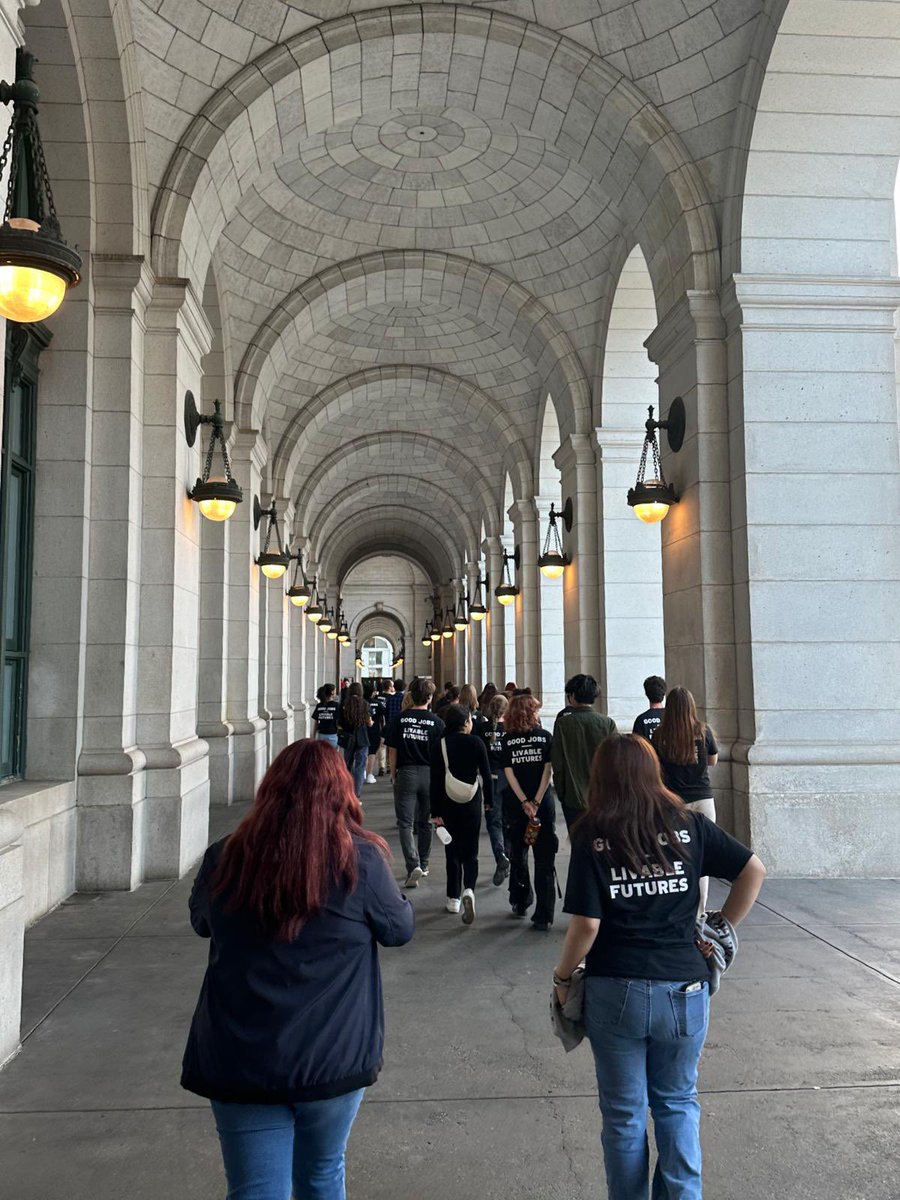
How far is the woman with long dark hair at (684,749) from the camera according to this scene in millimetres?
5402

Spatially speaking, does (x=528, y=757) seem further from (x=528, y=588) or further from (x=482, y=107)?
(x=528, y=588)

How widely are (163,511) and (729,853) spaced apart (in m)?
6.50

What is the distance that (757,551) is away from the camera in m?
7.83

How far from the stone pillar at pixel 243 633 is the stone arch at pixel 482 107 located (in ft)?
14.3

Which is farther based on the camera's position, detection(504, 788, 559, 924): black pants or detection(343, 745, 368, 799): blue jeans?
detection(343, 745, 368, 799): blue jeans

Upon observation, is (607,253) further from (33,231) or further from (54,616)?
(33,231)

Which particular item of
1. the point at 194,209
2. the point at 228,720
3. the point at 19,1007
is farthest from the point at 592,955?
the point at 228,720

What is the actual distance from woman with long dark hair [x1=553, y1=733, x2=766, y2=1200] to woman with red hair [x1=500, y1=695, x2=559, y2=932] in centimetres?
361

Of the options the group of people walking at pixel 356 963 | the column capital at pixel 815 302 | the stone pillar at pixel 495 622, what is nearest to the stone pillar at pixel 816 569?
the column capital at pixel 815 302

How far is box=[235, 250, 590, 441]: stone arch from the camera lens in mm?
13062

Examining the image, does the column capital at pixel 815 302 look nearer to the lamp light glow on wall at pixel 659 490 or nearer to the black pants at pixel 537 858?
the lamp light glow on wall at pixel 659 490

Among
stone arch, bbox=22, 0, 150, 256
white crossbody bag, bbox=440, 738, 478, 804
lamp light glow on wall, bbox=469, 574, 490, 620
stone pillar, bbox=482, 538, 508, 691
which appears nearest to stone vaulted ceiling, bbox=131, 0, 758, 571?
stone arch, bbox=22, 0, 150, 256

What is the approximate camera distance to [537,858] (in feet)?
20.7

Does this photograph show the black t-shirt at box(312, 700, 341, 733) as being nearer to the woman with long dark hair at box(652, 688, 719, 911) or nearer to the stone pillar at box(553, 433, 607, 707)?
the stone pillar at box(553, 433, 607, 707)
